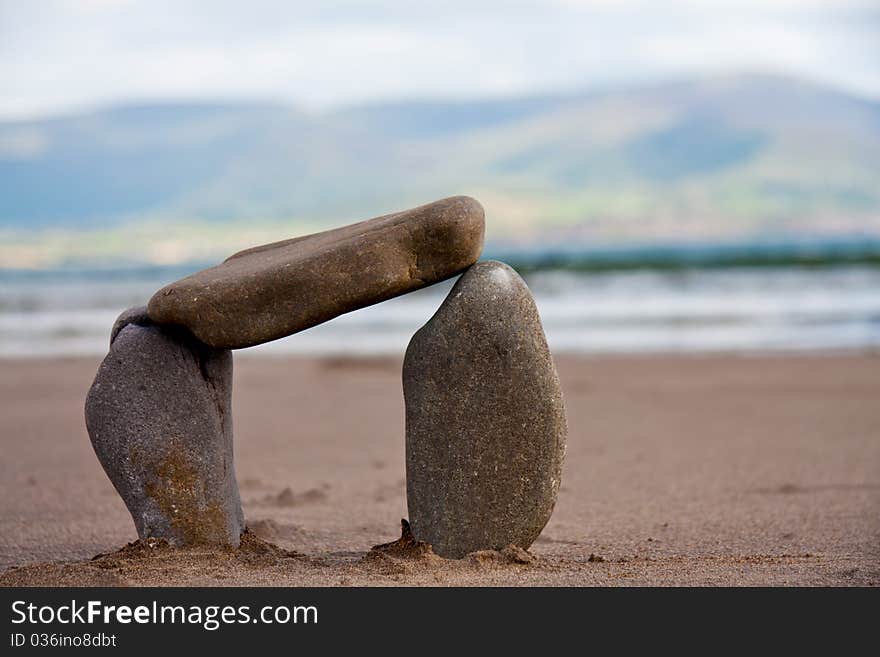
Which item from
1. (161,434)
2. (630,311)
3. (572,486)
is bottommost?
(572,486)

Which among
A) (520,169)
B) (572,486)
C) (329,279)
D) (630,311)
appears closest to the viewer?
(329,279)

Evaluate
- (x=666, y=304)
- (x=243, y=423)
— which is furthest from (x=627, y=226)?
(x=243, y=423)

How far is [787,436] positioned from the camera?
11.3 m

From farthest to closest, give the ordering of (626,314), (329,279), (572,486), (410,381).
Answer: (626,314) → (572,486) → (410,381) → (329,279)

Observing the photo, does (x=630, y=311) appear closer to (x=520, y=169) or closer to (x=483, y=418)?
(x=483, y=418)

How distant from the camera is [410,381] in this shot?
5891 mm

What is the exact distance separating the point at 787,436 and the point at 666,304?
59.8ft

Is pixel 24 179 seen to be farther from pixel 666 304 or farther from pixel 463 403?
pixel 463 403

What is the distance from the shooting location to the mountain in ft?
383

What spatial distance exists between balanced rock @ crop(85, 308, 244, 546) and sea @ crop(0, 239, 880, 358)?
13464 millimetres

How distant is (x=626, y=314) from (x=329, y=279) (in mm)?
21803

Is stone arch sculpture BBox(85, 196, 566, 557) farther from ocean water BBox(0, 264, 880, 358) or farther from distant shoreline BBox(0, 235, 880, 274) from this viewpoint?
distant shoreline BBox(0, 235, 880, 274)

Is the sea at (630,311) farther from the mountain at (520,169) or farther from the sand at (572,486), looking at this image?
the mountain at (520,169)

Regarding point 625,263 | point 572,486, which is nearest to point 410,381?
point 572,486
